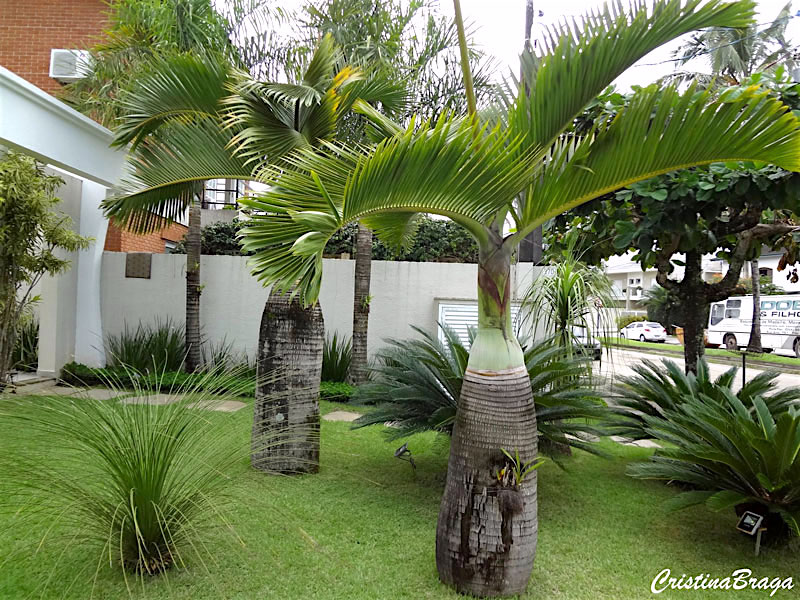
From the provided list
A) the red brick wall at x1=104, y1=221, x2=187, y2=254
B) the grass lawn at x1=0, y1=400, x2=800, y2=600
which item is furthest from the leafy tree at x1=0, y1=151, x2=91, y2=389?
the grass lawn at x1=0, y1=400, x2=800, y2=600

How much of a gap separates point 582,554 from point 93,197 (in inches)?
357

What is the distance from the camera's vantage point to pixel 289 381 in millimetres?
4887

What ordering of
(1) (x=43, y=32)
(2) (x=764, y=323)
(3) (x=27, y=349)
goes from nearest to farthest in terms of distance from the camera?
(3) (x=27, y=349) → (1) (x=43, y=32) → (2) (x=764, y=323)

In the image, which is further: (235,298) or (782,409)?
(235,298)

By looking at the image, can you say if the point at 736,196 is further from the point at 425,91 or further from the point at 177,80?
the point at 425,91

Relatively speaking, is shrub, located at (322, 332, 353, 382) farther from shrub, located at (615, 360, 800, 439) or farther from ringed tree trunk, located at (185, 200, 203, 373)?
shrub, located at (615, 360, 800, 439)

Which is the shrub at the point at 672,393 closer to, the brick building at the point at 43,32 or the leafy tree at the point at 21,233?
the leafy tree at the point at 21,233

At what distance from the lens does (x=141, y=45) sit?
8.21 metres

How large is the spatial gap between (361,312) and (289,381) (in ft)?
13.1

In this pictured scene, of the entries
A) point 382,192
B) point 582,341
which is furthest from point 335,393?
point 382,192

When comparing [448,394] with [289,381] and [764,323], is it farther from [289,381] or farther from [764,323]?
[764,323]

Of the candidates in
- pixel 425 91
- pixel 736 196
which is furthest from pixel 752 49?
pixel 736 196

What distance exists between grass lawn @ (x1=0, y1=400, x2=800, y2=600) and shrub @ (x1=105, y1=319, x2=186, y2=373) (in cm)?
516

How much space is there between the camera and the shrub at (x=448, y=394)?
4.39m
